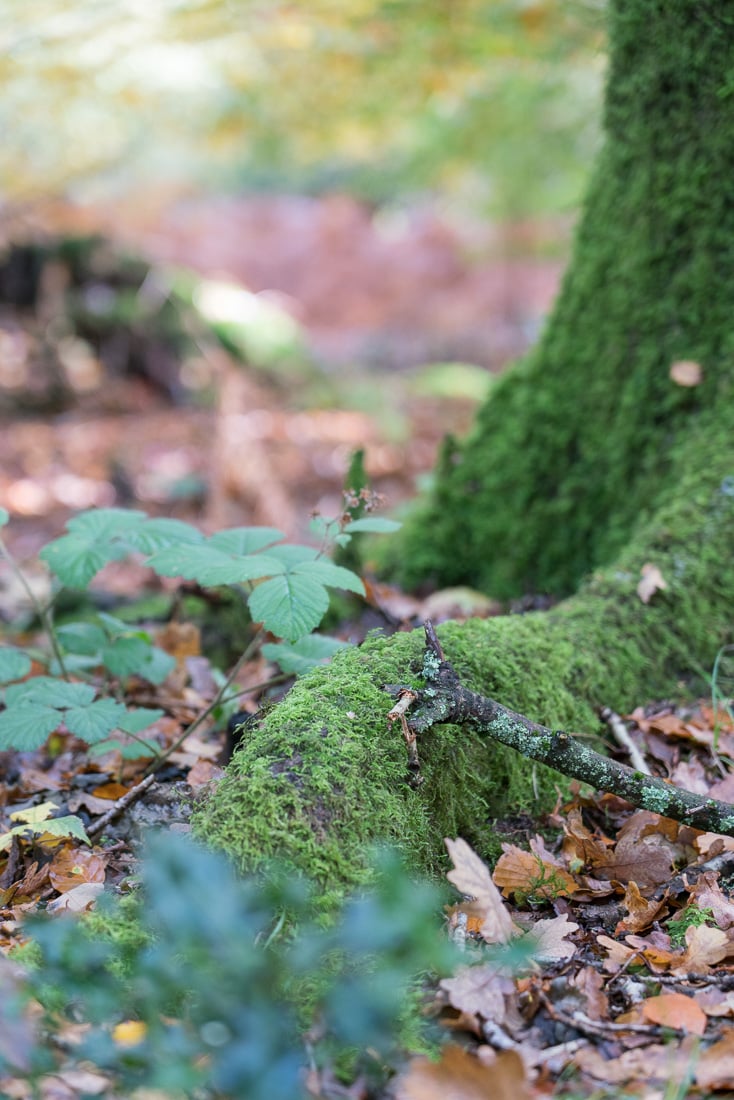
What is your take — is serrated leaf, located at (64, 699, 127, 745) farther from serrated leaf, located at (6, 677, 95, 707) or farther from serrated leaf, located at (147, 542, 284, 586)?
serrated leaf, located at (147, 542, 284, 586)

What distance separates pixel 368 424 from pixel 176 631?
657cm

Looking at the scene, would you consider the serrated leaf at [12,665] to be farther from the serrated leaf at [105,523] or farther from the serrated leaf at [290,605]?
the serrated leaf at [290,605]

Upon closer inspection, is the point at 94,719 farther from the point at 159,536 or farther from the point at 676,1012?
the point at 676,1012

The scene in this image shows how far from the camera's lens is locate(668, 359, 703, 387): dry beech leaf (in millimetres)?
2953

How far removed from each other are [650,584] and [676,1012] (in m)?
1.32

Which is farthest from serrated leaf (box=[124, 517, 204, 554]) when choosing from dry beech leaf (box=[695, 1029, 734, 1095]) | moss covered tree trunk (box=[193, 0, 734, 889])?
dry beech leaf (box=[695, 1029, 734, 1095])

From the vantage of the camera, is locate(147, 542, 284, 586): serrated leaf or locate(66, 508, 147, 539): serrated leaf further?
locate(66, 508, 147, 539): serrated leaf

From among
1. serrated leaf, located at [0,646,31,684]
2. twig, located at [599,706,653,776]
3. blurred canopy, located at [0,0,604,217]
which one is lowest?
twig, located at [599,706,653,776]

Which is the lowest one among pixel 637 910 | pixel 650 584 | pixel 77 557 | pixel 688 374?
pixel 637 910

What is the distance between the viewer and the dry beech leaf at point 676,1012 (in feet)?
4.36

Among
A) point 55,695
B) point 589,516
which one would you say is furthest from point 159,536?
point 589,516

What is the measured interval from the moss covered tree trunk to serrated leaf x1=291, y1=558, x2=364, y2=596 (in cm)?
18

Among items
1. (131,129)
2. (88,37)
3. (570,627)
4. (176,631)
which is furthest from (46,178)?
(570,627)

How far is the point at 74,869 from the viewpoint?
1.72 metres
